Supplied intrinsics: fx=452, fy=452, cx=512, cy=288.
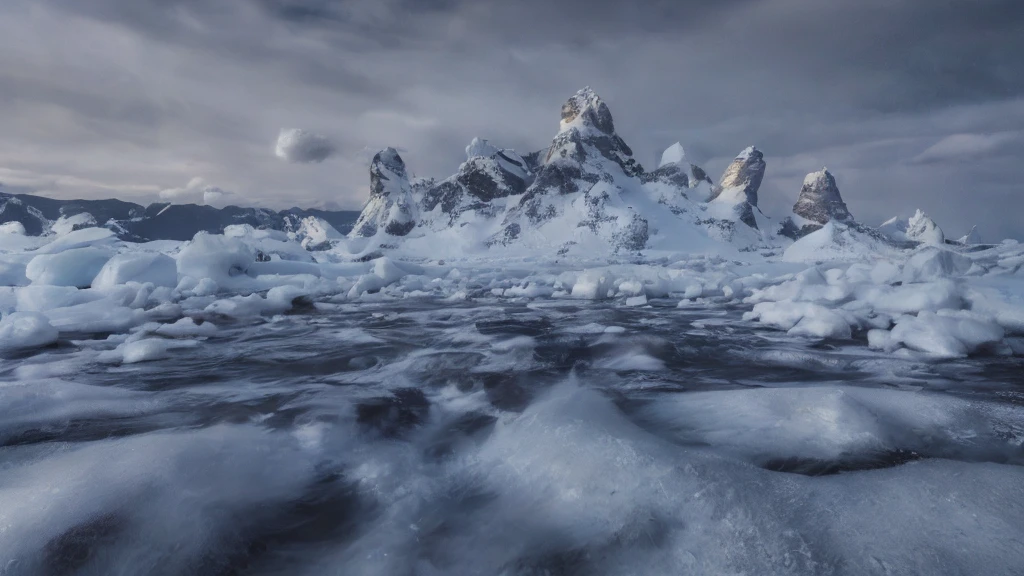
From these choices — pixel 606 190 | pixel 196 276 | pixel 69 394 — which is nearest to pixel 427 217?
pixel 606 190

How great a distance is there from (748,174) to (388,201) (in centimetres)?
11440

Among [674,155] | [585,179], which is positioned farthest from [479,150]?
[674,155]

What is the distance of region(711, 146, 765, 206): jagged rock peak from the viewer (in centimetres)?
14325

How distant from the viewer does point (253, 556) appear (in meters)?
2.26

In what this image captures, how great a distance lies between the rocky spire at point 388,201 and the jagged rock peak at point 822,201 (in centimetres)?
13669

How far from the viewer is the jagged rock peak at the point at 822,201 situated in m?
156

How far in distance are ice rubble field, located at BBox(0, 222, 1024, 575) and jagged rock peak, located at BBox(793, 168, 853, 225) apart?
179938mm

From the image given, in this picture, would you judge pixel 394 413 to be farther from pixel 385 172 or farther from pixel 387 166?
pixel 387 166

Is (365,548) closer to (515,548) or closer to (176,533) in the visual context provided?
(515,548)

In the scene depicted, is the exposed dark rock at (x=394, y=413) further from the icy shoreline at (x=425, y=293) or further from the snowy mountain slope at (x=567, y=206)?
the snowy mountain slope at (x=567, y=206)

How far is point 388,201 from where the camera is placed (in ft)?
463

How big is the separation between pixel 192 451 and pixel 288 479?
655 millimetres

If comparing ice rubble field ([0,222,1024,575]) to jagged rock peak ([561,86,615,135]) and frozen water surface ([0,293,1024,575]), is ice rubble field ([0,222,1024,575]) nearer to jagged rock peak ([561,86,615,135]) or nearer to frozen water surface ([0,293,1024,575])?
frozen water surface ([0,293,1024,575])

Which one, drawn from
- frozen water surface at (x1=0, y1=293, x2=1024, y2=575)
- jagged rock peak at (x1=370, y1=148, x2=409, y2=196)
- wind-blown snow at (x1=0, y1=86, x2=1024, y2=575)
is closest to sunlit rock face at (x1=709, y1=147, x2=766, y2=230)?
jagged rock peak at (x1=370, y1=148, x2=409, y2=196)
